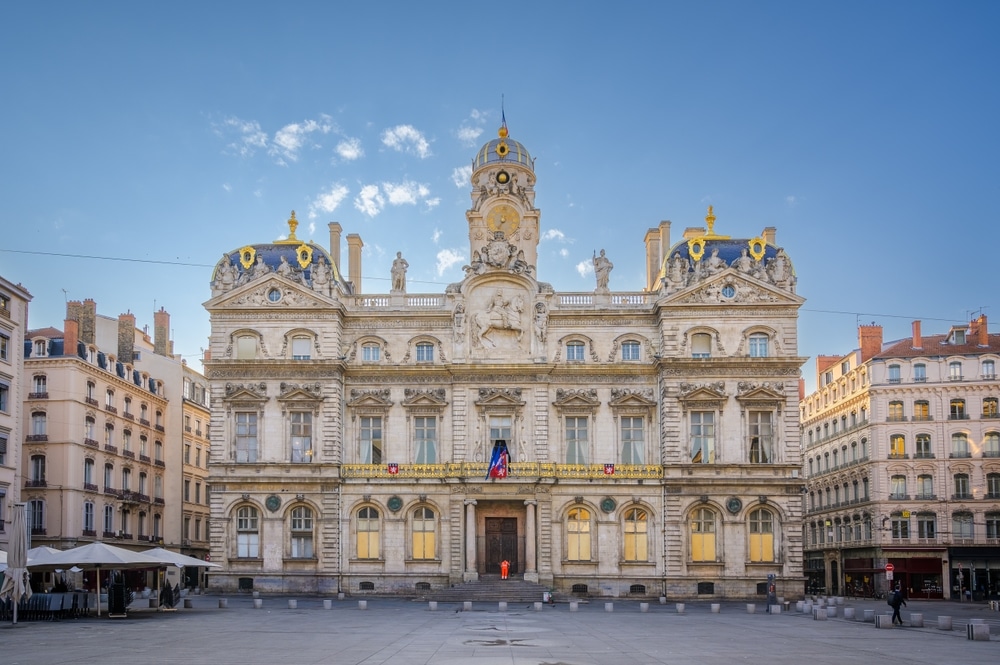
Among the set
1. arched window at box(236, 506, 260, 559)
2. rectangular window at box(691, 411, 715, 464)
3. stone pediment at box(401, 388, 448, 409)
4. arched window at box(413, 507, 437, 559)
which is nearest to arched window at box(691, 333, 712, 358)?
rectangular window at box(691, 411, 715, 464)

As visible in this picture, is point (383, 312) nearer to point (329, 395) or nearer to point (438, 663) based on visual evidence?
point (329, 395)

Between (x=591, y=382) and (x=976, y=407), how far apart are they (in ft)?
102

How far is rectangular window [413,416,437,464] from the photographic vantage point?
63719 mm

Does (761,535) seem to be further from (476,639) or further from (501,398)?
(476,639)

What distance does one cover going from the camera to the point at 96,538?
69812mm

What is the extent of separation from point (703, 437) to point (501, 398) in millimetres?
11838

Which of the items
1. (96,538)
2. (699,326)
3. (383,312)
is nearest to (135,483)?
(96,538)

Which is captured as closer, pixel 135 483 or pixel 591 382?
pixel 591 382

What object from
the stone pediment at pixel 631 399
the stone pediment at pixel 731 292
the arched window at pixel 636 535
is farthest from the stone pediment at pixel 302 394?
the stone pediment at pixel 731 292

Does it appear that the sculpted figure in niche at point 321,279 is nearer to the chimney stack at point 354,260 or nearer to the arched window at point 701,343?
the chimney stack at point 354,260

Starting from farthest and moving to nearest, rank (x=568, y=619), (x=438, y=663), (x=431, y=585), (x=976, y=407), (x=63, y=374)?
(x=976, y=407) < (x=63, y=374) < (x=431, y=585) < (x=568, y=619) < (x=438, y=663)

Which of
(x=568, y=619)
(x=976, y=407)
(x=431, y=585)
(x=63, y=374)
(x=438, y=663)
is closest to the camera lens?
(x=438, y=663)

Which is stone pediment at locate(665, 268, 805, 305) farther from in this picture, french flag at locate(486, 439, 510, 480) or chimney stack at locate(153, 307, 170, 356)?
chimney stack at locate(153, 307, 170, 356)

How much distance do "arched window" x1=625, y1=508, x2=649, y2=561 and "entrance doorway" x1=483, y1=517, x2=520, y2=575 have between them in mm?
6488
